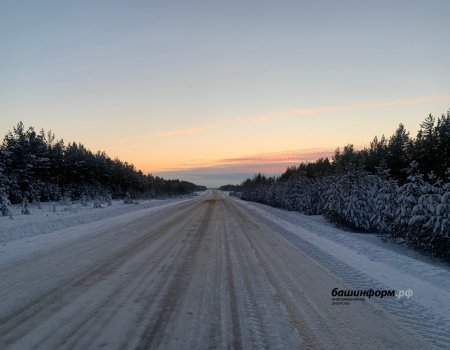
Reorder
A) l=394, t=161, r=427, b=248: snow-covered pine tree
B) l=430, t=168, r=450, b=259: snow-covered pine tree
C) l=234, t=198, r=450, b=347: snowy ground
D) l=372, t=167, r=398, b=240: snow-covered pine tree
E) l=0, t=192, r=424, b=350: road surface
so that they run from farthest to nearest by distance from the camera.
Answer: l=372, t=167, r=398, b=240: snow-covered pine tree, l=394, t=161, r=427, b=248: snow-covered pine tree, l=430, t=168, r=450, b=259: snow-covered pine tree, l=234, t=198, r=450, b=347: snowy ground, l=0, t=192, r=424, b=350: road surface

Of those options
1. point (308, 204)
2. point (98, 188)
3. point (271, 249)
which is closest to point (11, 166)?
point (98, 188)

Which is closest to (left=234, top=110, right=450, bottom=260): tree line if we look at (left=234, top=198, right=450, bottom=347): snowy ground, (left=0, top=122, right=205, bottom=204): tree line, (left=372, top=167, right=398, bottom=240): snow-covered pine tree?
(left=372, top=167, right=398, bottom=240): snow-covered pine tree

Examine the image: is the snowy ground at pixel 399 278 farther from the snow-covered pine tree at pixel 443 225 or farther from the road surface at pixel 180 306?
the snow-covered pine tree at pixel 443 225

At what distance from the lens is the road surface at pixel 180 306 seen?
4555 millimetres

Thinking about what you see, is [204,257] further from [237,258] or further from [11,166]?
[11,166]

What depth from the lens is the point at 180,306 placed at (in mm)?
5887

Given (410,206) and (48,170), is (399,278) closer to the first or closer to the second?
(410,206)

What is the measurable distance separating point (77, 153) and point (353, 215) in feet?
202

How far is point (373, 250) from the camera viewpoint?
518 inches

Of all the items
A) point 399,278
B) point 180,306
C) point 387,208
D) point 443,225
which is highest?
point 387,208

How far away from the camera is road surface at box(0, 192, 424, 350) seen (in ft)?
14.9

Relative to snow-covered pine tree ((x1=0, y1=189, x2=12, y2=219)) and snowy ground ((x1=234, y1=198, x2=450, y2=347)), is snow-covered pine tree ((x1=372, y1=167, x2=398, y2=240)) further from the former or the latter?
snow-covered pine tree ((x1=0, y1=189, x2=12, y2=219))

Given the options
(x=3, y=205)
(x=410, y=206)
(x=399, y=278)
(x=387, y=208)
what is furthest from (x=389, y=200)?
(x=3, y=205)

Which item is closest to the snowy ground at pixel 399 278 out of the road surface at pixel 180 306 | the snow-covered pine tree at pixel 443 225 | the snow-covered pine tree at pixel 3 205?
the road surface at pixel 180 306
